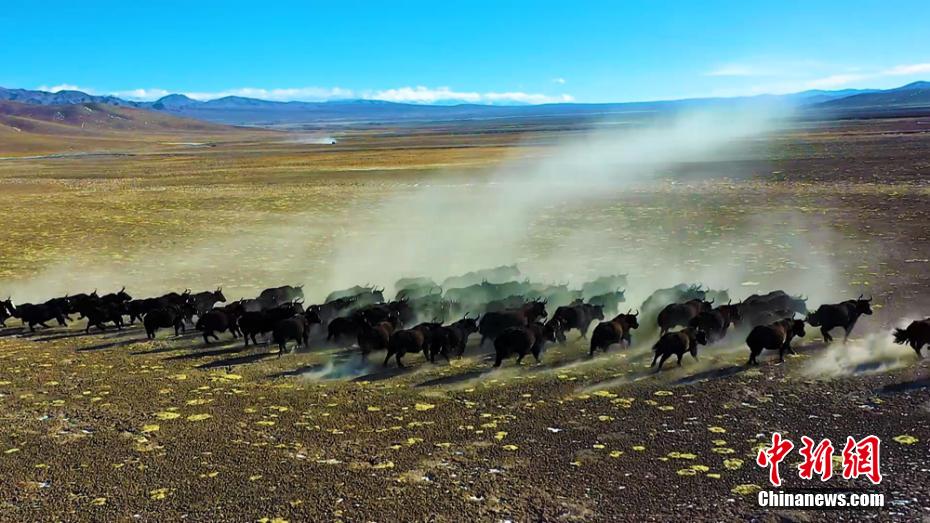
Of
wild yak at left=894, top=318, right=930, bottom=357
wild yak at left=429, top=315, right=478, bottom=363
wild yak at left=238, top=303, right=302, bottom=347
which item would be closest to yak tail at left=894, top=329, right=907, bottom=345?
wild yak at left=894, top=318, right=930, bottom=357

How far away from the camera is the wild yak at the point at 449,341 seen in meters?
13.0

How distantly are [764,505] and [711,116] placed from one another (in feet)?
445

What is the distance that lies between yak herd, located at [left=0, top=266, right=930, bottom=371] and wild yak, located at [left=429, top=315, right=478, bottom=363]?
0.02m

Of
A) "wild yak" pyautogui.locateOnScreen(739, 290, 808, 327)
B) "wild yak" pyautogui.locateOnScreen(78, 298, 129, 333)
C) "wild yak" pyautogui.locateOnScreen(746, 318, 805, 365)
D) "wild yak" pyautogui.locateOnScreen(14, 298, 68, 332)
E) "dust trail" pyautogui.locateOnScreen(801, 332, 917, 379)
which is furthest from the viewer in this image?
"wild yak" pyautogui.locateOnScreen(14, 298, 68, 332)

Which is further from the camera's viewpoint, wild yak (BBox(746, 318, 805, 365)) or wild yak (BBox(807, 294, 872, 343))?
wild yak (BBox(807, 294, 872, 343))

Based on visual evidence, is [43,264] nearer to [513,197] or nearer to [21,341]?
[21,341]

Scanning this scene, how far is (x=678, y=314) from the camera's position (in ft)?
46.8

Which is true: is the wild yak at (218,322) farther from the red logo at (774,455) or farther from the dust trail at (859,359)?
the dust trail at (859,359)

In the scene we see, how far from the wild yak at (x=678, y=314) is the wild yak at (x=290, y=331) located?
7245mm

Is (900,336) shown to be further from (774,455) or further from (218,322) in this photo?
(218,322)

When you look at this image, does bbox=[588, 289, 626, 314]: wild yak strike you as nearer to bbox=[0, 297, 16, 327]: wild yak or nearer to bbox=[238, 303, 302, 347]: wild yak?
bbox=[238, 303, 302, 347]: wild yak

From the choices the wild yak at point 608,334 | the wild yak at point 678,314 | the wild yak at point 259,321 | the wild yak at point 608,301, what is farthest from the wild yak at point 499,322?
the wild yak at point 259,321

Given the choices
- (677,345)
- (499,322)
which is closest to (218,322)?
(499,322)

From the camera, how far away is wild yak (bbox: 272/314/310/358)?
13823 millimetres
